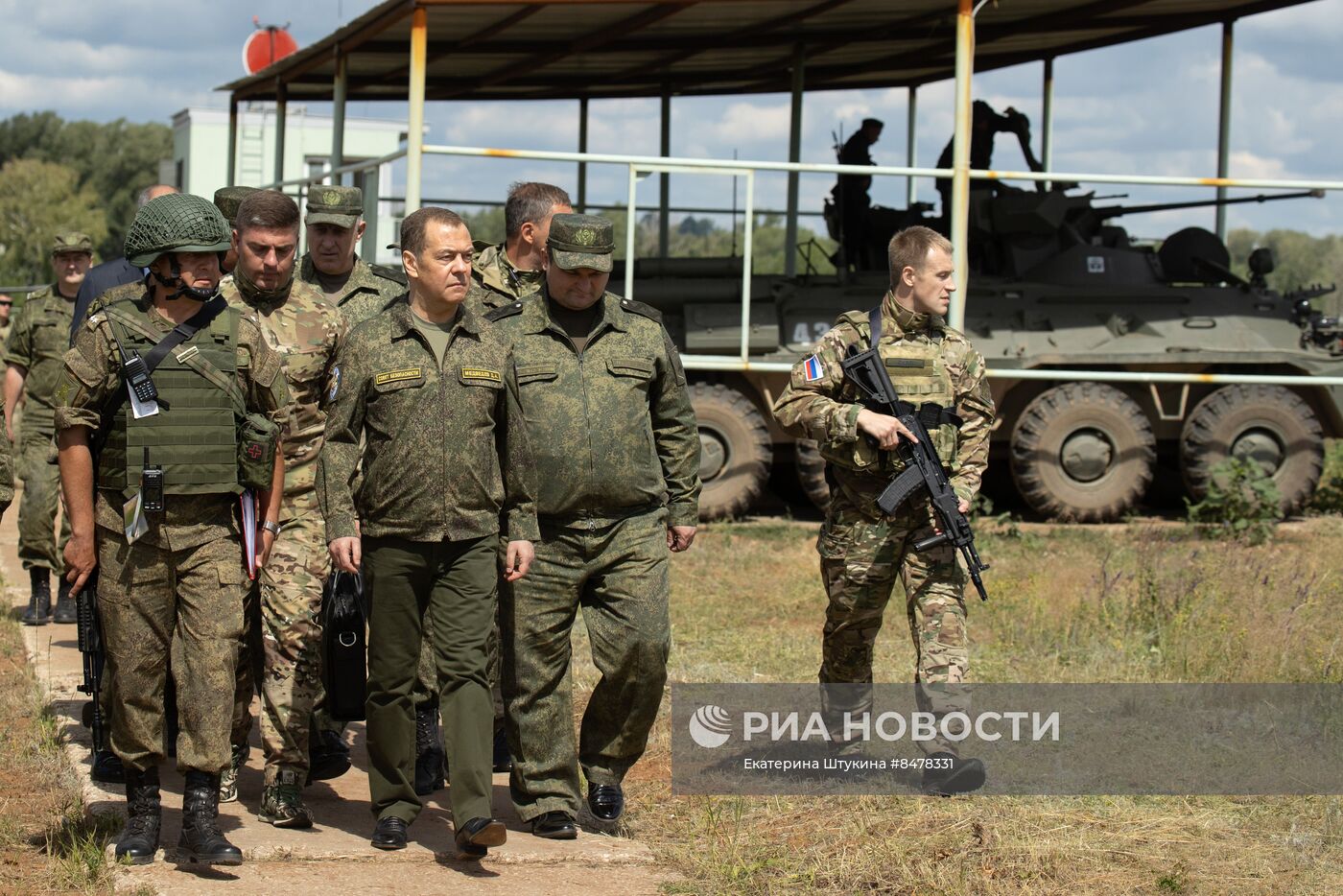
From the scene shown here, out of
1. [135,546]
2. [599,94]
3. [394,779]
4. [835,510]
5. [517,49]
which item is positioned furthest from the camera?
[599,94]

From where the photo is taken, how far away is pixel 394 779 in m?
4.91

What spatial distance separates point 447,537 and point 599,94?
1320 cm

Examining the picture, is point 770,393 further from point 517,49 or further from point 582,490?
point 582,490

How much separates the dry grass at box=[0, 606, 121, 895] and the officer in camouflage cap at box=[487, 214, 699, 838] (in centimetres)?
123

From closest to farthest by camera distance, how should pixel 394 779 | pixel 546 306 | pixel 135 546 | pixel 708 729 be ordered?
pixel 135 546
pixel 394 779
pixel 546 306
pixel 708 729

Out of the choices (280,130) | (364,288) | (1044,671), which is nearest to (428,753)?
(364,288)

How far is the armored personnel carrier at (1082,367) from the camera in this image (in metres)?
12.9

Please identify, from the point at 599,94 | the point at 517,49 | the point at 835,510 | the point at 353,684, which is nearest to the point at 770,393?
the point at 517,49

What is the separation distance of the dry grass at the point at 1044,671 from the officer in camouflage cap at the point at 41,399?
9.44ft

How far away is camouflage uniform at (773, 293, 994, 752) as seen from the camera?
5570 mm

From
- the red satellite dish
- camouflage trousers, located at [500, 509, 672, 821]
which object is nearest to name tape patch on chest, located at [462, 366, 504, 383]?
camouflage trousers, located at [500, 509, 672, 821]

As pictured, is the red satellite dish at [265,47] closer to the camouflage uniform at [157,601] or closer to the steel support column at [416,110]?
the steel support column at [416,110]

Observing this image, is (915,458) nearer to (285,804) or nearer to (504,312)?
(504,312)

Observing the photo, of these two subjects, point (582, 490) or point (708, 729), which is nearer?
point (582, 490)
